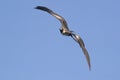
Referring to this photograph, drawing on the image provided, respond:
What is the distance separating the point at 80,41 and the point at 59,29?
2.16 meters

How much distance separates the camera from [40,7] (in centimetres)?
2314

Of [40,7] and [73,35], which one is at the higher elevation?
[40,7]

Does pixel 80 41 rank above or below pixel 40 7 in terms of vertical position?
below

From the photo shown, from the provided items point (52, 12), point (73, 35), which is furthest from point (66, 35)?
point (52, 12)

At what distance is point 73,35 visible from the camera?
2303cm

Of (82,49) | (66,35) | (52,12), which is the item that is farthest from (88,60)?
(52,12)

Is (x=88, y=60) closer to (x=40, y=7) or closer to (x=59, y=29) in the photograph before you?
(x=59, y=29)

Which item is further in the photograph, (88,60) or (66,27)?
(66,27)

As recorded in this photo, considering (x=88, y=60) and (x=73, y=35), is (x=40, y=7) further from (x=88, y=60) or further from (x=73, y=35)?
(x=88, y=60)

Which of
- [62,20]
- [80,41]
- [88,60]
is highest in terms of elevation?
[62,20]

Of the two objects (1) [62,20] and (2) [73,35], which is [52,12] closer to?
(1) [62,20]

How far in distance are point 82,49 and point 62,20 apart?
2849mm

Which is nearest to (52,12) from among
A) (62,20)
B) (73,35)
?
(62,20)

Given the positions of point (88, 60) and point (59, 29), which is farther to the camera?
point (59, 29)
